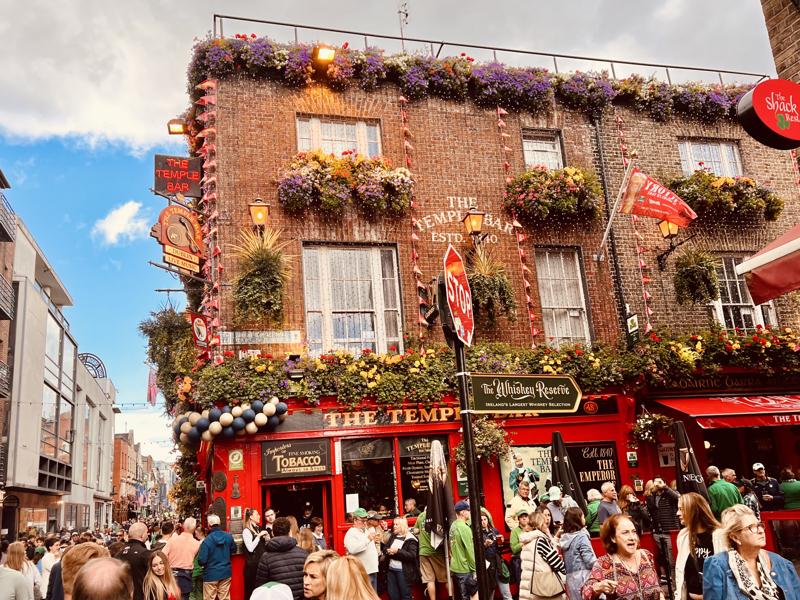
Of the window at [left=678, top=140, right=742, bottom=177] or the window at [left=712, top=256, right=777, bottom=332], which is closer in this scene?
the window at [left=712, top=256, right=777, bottom=332]

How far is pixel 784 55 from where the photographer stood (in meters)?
8.08

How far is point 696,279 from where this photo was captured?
1603 cm

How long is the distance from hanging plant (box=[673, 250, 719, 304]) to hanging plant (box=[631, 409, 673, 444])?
3.01 metres

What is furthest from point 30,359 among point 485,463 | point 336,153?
point 485,463

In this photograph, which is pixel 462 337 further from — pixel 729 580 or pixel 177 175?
pixel 177 175

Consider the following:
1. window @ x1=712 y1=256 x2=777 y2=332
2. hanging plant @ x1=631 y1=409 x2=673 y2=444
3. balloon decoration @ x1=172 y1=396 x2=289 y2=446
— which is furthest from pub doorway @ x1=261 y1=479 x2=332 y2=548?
window @ x1=712 y1=256 x2=777 y2=332

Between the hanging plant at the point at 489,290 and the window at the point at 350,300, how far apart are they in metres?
1.65

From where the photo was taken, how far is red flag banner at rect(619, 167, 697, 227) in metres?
14.7

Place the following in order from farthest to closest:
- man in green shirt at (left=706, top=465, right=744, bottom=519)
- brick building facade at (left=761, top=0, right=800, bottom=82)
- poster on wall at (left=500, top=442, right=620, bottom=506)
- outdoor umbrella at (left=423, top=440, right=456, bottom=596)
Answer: poster on wall at (left=500, top=442, right=620, bottom=506), man in green shirt at (left=706, top=465, right=744, bottom=519), outdoor umbrella at (left=423, top=440, right=456, bottom=596), brick building facade at (left=761, top=0, right=800, bottom=82)

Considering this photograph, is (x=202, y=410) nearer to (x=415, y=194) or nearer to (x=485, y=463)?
(x=485, y=463)

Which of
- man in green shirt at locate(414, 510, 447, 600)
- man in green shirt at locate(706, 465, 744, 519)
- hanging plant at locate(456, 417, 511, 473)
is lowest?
man in green shirt at locate(414, 510, 447, 600)

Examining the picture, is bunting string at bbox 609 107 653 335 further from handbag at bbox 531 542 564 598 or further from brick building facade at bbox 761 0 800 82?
handbag at bbox 531 542 564 598

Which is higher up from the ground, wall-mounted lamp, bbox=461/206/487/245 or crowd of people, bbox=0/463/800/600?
wall-mounted lamp, bbox=461/206/487/245

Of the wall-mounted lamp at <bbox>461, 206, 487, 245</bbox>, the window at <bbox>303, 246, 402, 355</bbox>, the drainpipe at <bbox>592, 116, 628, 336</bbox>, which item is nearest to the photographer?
the window at <bbox>303, 246, 402, 355</bbox>
